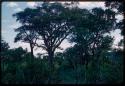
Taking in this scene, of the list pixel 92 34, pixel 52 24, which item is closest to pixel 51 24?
pixel 52 24

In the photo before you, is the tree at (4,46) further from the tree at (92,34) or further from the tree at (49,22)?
the tree at (92,34)

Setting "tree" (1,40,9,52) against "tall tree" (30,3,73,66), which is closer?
"tree" (1,40,9,52)

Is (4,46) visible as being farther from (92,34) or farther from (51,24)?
(92,34)

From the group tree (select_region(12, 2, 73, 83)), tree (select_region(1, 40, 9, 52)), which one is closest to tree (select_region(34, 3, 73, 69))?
tree (select_region(12, 2, 73, 83))

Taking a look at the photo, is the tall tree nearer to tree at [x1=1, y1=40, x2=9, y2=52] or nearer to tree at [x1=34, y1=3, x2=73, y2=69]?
tree at [x1=34, y1=3, x2=73, y2=69]

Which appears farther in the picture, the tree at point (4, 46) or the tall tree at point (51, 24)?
the tall tree at point (51, 24)

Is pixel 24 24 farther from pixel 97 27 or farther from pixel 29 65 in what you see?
pixel 29 65

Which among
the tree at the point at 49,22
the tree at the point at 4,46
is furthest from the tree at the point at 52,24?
the tree at the point at 4,46

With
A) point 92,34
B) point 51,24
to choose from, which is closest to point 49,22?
point 51,24

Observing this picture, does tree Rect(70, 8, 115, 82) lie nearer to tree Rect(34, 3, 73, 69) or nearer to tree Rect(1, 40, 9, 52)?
tree Rect(34, 3, 73, 69)

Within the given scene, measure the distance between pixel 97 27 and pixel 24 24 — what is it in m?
8.29

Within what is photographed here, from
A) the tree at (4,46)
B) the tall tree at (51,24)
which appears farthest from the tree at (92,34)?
the tree at (4,46)

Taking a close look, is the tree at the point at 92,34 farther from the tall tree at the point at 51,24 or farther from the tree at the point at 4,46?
the tree at the point at 4,46

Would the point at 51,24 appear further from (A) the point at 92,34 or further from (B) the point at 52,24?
(A) the point at 92,34
